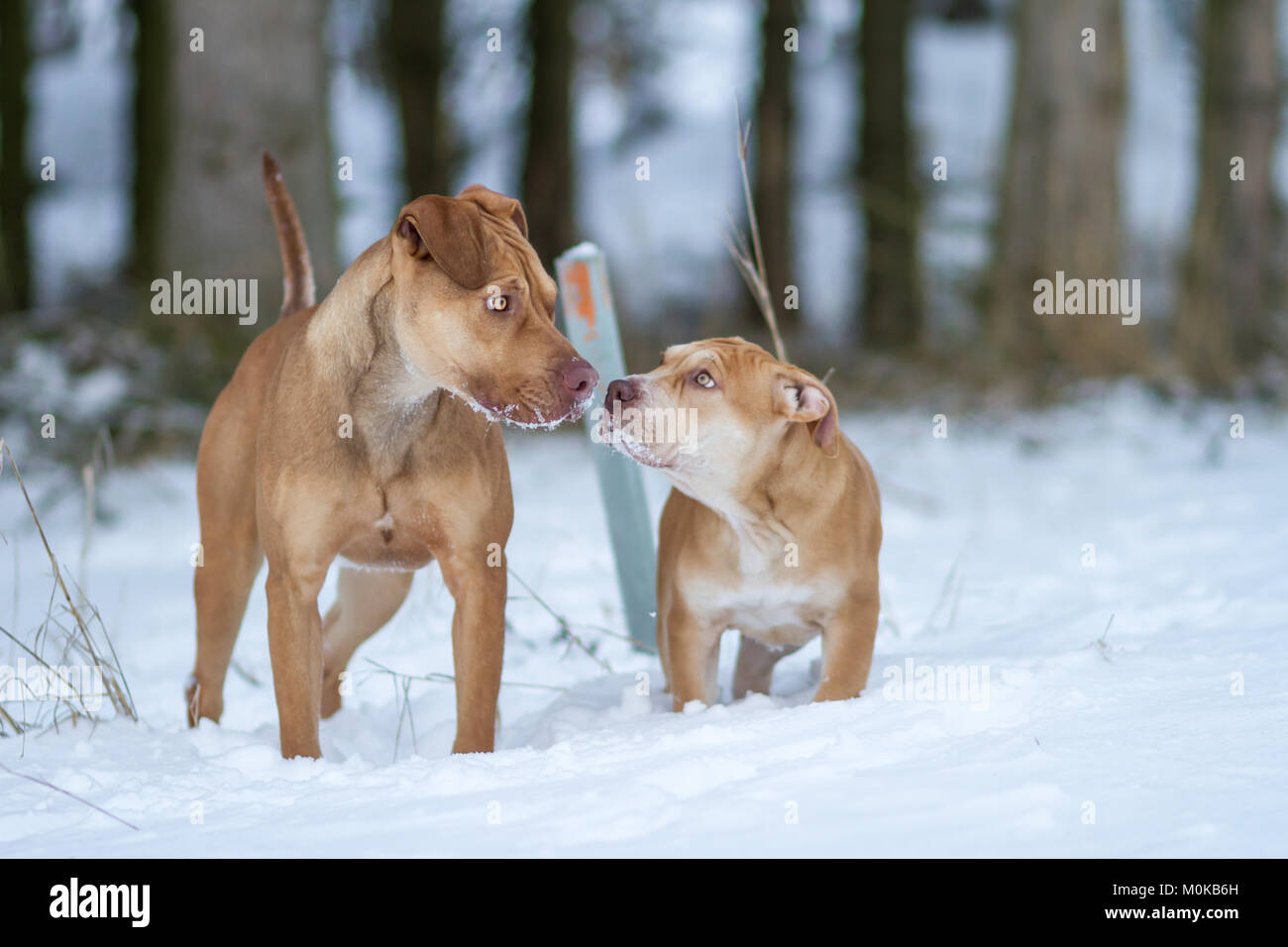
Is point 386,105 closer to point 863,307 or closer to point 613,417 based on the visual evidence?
point 863,307

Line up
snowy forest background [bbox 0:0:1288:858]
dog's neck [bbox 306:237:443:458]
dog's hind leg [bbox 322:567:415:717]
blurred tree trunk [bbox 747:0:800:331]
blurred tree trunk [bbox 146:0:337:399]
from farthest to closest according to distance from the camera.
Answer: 1. blurred tree trunk [bbox 747:0:800:331]
2. blurred tree trunk [bbox 146:0:337:399]
3. dog's hind leg [bbox 322:567:415:717]
4. dog's neck [bbox 306:237:443:458]
5. snowy forest background [bbox 0:0:1288:858]

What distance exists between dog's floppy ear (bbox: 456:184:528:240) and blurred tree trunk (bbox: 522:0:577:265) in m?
11.0

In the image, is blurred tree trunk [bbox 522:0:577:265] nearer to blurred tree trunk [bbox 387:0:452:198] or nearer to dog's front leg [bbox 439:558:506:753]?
blurred tree trunk [bbox 387:0:452:198]

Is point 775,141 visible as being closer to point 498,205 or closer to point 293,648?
point 498,205

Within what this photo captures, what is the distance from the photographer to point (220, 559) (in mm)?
4902

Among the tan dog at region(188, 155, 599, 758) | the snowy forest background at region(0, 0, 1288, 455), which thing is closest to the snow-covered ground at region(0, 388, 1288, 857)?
the tan dog at region(188, 155, 599, 758)

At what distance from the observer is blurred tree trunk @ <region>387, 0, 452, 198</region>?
17.8 metres

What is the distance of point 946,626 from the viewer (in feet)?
19.9

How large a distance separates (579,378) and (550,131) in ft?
40.2

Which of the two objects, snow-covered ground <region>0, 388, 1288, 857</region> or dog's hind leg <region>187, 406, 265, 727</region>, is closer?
snow-covered ground <region>0, 388, 1288, 857</region>

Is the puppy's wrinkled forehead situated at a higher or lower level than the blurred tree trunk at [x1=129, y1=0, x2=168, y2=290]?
lower

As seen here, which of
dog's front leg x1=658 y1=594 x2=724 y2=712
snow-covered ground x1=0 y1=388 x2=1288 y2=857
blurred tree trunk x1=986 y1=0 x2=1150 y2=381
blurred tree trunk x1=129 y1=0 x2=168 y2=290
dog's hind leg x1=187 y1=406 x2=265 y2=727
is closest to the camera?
snow-covered ground x1=0 y1=388 x2=1288 y2=857

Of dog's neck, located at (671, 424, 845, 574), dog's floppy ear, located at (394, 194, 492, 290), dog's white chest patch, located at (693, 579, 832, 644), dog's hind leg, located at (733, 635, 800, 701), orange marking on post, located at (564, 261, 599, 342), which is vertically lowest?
dog's hind leg, located at (733, 635, 800, 701)

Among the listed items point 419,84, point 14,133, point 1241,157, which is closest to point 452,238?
point 1241,157
